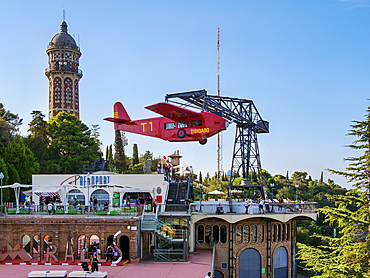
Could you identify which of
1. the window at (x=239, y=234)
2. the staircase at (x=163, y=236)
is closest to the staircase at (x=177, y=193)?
the window at (x=239, y=234)

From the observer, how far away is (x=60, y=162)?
56969 mm

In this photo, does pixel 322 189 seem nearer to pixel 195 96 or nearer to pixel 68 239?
pixel 195 96

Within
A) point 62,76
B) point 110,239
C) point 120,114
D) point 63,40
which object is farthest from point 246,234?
point 63,40

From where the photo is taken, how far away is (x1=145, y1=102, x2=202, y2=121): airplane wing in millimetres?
29061

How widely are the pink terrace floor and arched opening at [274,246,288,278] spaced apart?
37.0 feet

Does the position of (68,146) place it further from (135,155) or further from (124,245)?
(124,245)

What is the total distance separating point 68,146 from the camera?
5916cm

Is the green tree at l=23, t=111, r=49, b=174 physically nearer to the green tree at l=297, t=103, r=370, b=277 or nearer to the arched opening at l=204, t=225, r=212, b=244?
the arched opening at l=204, t=225, r=212, b=244

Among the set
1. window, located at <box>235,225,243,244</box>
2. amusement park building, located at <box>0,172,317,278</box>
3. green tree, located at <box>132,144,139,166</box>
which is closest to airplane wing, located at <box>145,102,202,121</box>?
amusement park building, located at <box>0,172,317,278</box>

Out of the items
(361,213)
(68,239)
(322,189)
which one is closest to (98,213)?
(68,239)

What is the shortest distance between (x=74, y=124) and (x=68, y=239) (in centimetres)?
3582

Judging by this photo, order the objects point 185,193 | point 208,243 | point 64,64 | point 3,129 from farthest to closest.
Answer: point 64,64 → point 3,129 → point 185,193 → point 208,243

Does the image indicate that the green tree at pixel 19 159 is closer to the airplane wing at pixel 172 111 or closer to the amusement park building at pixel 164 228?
the amusement park building at pixel 164 228

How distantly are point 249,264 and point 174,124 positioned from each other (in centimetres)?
1515
